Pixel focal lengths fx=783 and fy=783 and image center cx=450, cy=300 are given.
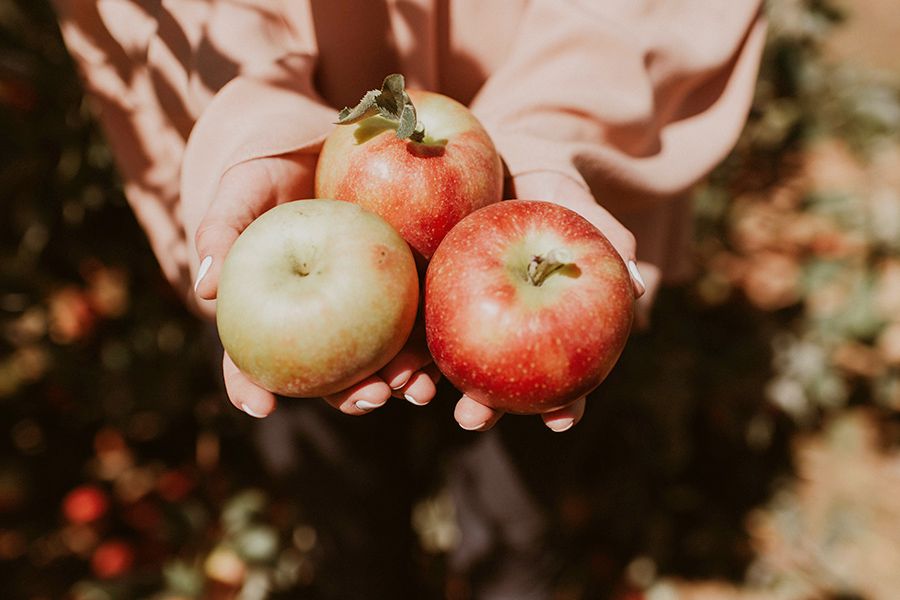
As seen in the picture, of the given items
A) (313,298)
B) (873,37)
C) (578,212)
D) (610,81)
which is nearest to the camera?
(313,298)

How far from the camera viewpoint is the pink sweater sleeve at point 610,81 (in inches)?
60.8

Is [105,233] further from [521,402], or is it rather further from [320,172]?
[521,402]

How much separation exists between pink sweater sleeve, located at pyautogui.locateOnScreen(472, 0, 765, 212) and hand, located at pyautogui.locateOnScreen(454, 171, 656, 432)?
41 mm

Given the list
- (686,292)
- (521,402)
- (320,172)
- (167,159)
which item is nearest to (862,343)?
(686,292)

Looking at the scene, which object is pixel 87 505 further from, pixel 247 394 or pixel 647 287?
pixel 647 287

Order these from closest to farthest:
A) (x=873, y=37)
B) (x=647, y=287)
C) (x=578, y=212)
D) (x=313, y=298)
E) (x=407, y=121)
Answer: (x=313, y=298) < (x=407, y=121) < (x=578, y=212) < (x=647, y=287) < (x=873, y=37)

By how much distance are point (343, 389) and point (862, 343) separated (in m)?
2.05

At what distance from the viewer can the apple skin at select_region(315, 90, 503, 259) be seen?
1.33 m

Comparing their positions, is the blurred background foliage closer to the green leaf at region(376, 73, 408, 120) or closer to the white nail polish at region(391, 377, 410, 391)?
the white nail polish at region(391, 377, 410, 391)

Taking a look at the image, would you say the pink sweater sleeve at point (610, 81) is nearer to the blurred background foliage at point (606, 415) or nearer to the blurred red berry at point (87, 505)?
the blurred background foliage at point (606, 415)

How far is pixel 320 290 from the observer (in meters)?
1.20

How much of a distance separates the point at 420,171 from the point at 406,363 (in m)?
0.33

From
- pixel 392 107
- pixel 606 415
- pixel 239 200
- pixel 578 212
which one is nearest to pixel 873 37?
pixel 606 415

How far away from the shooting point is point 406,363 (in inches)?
53.9
